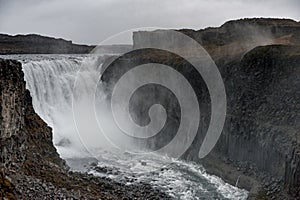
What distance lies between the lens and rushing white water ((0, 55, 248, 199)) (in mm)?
31234

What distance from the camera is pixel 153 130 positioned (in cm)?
4847

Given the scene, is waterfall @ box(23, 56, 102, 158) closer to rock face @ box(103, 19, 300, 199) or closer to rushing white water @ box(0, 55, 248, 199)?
rushing white water @ box(0, 55, 248, 199)

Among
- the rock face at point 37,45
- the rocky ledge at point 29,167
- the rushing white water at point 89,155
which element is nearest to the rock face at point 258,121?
the rushing white water at point 89,155

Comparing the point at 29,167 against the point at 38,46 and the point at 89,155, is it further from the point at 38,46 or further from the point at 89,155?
the point at 38,46

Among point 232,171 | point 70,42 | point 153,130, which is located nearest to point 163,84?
point 153,130

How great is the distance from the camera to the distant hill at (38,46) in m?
119

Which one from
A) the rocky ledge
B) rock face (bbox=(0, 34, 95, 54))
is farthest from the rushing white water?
rock face (bbox=(0, 34, 95, 54))

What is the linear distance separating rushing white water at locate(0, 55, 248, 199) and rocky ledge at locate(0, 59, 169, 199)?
2948mm

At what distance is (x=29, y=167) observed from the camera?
25969 mm

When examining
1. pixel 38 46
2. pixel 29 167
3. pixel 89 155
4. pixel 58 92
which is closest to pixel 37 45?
pixel 38 46

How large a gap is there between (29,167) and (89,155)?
48.2 feet

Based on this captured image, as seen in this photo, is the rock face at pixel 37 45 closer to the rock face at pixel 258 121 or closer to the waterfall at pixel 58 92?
the waterfall at pixel 58 92

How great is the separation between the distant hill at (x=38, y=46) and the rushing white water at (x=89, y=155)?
61.5m

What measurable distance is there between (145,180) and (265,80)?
46.4ft
